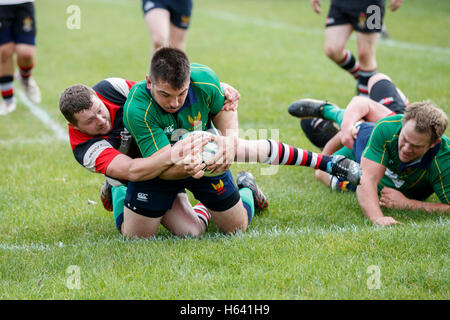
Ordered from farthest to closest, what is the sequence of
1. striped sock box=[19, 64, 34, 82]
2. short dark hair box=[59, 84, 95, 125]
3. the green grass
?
striped sock box=[19, 64, 34, 82] → short dark hair box=[59, 84, 95, 125] → the green grass

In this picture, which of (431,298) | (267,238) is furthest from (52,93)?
(431,298)

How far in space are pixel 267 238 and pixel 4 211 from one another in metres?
2.48

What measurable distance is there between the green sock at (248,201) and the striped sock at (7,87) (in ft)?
16.5

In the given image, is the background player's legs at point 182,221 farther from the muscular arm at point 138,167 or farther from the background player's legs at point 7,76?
the background player's legs at point 7,76

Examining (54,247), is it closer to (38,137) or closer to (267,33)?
(38,137)

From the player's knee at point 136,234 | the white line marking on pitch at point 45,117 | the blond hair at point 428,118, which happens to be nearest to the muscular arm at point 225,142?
the player's knee at point 136,234

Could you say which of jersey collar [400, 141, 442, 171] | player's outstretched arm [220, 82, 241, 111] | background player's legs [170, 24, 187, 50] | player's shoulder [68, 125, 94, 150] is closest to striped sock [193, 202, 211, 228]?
player's outstretched arm [220, 82, 241, 111]

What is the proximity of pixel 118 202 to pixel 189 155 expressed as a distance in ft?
3.75

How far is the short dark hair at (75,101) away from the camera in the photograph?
3.94 meters

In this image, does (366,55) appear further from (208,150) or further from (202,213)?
(208,150)

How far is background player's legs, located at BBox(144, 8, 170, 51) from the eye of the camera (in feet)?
24.4

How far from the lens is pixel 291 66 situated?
436 inches

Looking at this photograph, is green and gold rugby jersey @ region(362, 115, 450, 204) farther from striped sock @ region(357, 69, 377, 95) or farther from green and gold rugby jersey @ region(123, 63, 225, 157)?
striped sock @ region(357, 69, 377, 95)

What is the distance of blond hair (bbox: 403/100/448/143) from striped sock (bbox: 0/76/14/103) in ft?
20.7
